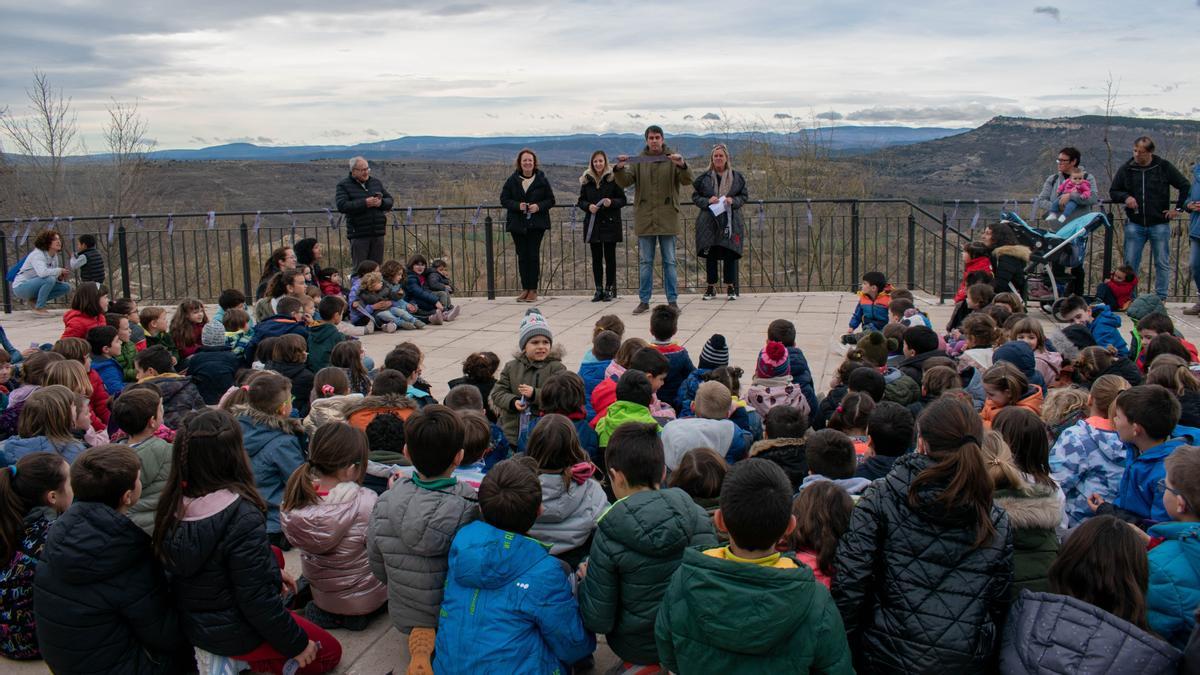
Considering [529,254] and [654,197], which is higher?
[654,197]

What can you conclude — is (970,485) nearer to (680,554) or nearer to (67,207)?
(680,554)

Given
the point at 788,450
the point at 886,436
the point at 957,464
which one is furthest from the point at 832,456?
the point at 957,464

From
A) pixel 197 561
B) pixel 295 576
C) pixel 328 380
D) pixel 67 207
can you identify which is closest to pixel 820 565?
pixel 197 561

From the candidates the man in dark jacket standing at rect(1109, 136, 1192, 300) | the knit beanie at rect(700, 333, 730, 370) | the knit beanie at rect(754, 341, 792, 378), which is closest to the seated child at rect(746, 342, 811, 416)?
the knit beanie at rect(754, 341, 792, 378)

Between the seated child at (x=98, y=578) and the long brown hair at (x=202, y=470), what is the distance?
12 centimetres

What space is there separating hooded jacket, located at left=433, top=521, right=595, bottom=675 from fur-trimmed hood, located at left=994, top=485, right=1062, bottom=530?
154 cm

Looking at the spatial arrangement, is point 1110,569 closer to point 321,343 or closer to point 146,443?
point 146,443

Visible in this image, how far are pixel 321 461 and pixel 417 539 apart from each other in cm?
66

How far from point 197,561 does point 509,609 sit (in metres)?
1.10

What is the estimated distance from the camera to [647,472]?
3670 millimetres

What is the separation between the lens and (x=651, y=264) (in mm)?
12312

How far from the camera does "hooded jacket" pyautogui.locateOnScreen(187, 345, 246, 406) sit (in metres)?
7.12

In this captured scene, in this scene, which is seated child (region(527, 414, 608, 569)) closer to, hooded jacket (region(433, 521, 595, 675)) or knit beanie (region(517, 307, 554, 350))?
hooded jacket (region(433, 521, 595, 675))

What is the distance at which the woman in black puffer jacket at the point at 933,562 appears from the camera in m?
3.25
